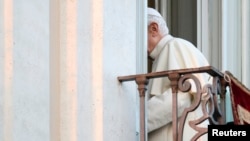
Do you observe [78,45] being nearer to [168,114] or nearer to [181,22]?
[168,114]

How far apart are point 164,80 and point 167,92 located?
0.39 feet

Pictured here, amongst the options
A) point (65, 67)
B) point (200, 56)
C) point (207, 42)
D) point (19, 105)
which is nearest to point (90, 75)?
point (65, 67)

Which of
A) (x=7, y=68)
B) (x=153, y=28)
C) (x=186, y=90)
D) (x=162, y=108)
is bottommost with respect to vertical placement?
(x=162, y=108)

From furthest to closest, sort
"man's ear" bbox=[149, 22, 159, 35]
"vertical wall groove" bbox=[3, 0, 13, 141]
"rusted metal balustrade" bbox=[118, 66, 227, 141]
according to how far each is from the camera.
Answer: "man's ear" bbox=[149, 22, 159, 35], "rusted metal balustrade" bbox=[118, 66, 227, 141], "vertical wall groove" bbox=[3, 0, 13, 141]

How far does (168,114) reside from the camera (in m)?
5.07

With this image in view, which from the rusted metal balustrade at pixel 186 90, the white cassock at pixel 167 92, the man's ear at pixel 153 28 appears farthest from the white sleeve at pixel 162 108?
the man's ear at pixel 153 28

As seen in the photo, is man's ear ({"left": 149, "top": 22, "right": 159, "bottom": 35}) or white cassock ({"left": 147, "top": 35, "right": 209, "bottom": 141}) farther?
man's ear ({"left": 149, "top": 22, "right": 159, "bottom": 35})

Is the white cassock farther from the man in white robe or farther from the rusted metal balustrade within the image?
the rusted metal balustrade

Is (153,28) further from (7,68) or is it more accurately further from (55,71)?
(7,68)

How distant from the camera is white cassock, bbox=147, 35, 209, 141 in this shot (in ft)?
16.6

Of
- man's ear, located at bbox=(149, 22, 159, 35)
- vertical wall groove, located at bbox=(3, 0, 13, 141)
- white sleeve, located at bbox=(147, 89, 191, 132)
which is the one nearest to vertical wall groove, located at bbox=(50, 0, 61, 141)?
vertical wall groove, located at bbox=(3, 0, 13, 141)

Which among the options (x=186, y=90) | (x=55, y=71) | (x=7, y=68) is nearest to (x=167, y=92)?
(x=186, y=90)

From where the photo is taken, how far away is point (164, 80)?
5191mm

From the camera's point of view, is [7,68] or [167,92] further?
[167,92]
